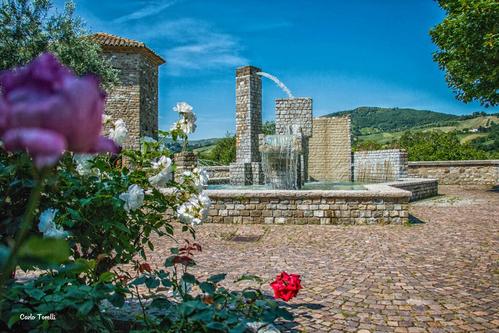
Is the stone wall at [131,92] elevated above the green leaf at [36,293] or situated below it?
above

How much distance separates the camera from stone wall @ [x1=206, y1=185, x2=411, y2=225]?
7.84 m

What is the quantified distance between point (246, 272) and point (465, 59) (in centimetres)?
1225

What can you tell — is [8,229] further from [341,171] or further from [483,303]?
[341,171]

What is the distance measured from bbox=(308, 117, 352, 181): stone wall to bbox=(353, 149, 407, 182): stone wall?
1.53ft

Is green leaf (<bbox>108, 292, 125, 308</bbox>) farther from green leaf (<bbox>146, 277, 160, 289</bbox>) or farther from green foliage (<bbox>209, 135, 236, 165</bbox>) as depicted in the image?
green foliage (<bbox>209, 135, 236, 165</bbox>)

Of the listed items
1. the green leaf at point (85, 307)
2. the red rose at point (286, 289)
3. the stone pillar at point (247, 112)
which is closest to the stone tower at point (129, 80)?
the stone pillar at point (247, 112)

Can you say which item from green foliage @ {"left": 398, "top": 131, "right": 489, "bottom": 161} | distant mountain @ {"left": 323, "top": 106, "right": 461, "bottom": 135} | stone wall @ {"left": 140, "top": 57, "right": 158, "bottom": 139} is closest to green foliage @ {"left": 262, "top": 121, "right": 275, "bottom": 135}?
stone wall @ {"left": 140, "top": 57, "right": 158, "bottom": 139}

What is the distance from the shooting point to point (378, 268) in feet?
15.4

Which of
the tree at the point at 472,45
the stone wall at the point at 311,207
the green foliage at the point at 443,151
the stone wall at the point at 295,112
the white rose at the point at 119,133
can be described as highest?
the tree at the point at 472,45

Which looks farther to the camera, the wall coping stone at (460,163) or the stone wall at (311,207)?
the wall coping stone at (460,163)

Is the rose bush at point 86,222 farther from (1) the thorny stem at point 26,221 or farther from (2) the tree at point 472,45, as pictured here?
(2) the tree at point 472,45

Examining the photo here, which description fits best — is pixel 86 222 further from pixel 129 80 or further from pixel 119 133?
pixel 129 80

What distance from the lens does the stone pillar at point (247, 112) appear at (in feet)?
57.7

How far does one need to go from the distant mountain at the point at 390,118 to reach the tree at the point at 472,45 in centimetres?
6018
